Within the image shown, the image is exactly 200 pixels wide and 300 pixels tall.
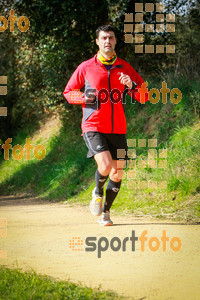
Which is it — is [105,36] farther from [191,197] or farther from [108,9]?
[108,9]

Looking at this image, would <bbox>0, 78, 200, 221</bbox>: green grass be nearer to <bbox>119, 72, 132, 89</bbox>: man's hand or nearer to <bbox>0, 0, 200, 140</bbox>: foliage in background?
<bbox>0, 0, 200, 140</bbox>: foliage in background

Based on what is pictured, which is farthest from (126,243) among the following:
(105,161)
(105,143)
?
(105,143)

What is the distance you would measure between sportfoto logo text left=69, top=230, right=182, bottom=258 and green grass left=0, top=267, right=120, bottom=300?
3.46 feet

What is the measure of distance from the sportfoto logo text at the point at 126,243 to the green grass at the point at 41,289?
1.06m

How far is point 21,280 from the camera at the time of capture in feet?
12.7

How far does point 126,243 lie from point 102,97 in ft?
6.43

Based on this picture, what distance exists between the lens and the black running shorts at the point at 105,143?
6.29 m

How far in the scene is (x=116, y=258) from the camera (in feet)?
15.5

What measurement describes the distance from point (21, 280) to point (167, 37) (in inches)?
391

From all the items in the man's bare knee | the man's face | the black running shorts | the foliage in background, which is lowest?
the man's bare knee

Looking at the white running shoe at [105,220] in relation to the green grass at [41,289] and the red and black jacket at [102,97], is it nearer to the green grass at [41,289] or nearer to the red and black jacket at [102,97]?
the red and black jacket at [102,97]

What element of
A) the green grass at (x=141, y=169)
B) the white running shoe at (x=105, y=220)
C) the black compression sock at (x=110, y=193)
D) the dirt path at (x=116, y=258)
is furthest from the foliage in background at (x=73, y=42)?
the dirt path at (x=116, y=258)

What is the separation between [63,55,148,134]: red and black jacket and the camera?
246 inches

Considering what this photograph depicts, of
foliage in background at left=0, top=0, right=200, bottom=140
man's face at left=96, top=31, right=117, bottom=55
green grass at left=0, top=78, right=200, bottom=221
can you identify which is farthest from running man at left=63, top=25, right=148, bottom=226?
foliage in background at left=0, top=0, right=200, bottom=140
